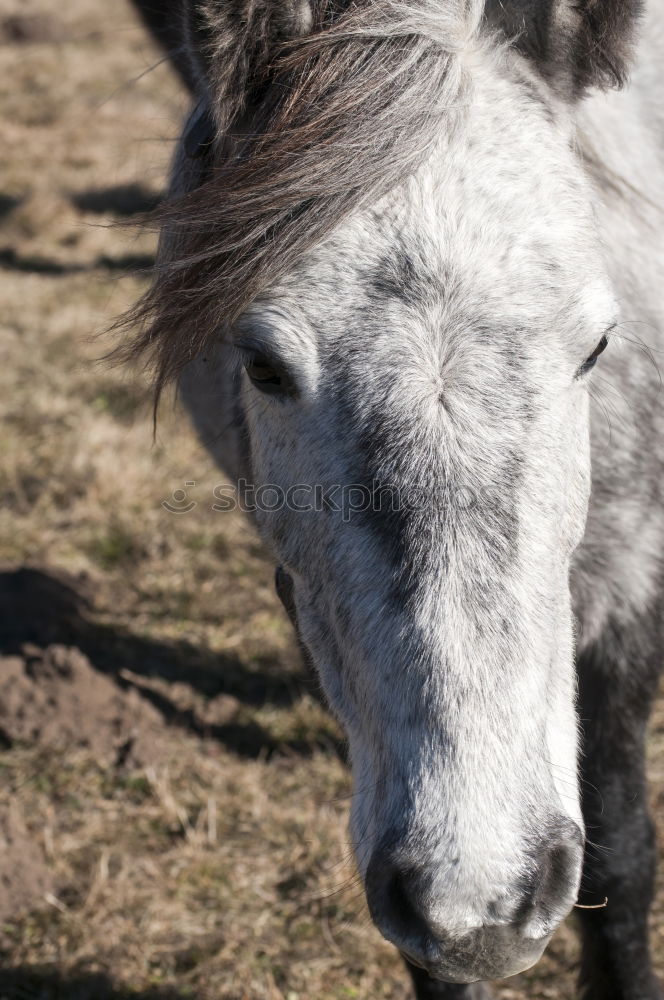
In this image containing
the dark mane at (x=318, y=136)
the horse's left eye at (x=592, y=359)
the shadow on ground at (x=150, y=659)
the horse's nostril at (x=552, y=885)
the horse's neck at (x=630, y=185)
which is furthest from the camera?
the shadow on ground at (x=150, y=659)

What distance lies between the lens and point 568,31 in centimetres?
183

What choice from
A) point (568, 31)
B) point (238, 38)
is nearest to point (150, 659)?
point (238, 38)

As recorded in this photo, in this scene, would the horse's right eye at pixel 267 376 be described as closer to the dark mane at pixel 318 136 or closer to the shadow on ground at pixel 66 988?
the dark mane at pixel 318 136

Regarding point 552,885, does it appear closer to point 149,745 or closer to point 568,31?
point 568,31

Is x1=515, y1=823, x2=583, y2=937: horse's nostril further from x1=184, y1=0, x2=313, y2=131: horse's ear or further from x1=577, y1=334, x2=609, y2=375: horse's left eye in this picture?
x1=184, y1=0, x2=313, y2=131: horse's ear

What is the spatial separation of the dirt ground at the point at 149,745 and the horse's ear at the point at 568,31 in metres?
0.88

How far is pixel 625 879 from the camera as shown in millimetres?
2422

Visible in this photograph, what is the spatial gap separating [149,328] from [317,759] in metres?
2.12

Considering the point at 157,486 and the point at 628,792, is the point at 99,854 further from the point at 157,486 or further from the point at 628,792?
the point at 157,486

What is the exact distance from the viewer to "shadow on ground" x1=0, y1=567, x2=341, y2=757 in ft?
12.2

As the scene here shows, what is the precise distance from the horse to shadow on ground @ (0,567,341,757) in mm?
1913

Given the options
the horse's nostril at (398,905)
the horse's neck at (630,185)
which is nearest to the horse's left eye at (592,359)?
the horse's neck at (630,185)

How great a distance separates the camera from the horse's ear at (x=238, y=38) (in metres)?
1.67

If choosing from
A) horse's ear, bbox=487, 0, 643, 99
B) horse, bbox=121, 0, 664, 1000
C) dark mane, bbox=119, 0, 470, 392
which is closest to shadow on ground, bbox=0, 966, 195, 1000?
horse, bbox=121, 0, 664, 1000
